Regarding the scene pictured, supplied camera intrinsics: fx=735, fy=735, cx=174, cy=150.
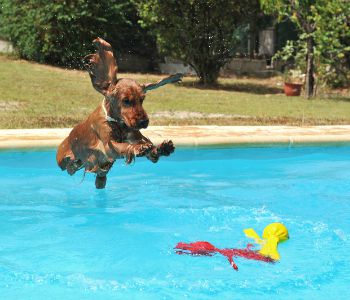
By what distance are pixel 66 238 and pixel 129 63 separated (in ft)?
59.4

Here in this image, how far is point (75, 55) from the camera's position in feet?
72.3

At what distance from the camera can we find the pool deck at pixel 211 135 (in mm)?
8938

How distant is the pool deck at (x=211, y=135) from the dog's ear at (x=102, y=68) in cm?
344

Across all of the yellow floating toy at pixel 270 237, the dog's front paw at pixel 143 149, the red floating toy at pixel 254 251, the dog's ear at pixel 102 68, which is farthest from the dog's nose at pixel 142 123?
the yellow floating toy at pixel 270 237

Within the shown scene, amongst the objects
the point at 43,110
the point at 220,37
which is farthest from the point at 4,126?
the point at 220,37

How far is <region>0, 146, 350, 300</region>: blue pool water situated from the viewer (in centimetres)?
514

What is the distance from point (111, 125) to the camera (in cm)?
560

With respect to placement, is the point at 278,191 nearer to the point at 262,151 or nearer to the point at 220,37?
the point at 262,151

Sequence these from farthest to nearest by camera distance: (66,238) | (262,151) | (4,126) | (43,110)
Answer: (43,110) → (4,126) → (262,151) → (66,238)

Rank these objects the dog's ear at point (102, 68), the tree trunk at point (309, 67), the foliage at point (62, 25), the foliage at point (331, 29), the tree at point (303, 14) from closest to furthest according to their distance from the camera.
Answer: the dog's ear at point (102, 68) < the foliage at point (331, 29) < the tree at point (303, 14) < the tree trunk at point (309, 67) < the foliage at point (62, 25)

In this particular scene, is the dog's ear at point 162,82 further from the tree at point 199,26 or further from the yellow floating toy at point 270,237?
the tree at point 199,26

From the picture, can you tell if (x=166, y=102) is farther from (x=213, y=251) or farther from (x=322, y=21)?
(x=213, y=251)

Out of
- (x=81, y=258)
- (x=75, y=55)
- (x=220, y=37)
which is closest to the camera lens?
(x=81, y=258)

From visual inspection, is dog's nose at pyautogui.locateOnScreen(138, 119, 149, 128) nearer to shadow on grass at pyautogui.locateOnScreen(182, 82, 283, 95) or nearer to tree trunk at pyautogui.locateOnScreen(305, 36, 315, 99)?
tree trunk at pyautogui.locateOnScreen(305, 36, 315, 99)
